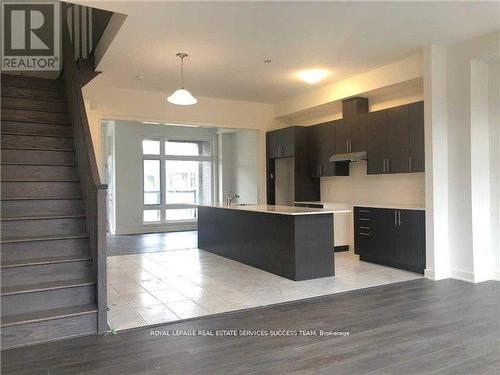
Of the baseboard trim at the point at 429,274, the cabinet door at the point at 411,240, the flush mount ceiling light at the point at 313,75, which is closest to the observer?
the baseboard trim at the point at 429,274

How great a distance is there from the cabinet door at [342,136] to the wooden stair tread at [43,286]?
469cm

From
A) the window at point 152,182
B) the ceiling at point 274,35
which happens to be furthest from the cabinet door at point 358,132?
the window at point 152,182

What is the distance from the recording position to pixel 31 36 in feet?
20.3

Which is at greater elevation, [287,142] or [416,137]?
[287,142]

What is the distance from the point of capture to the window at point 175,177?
11.3m

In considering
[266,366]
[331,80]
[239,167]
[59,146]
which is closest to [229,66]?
[331,80]

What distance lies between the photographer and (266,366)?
8.66 ft

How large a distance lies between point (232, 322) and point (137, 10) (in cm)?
314

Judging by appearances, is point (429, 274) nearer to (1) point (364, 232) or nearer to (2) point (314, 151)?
(1) point (364, 232)

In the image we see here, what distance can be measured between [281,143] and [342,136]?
1469mm

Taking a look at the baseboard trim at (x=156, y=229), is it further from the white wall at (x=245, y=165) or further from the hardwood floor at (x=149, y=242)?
the white wall at (x=245, y=165)

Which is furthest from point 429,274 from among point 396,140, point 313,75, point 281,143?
point 281,143

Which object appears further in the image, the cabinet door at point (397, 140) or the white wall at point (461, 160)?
the cabinet door at point (397, 140)

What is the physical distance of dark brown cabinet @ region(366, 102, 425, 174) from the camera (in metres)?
5.41
